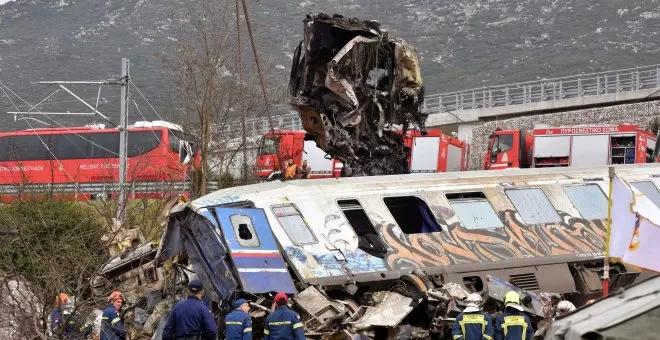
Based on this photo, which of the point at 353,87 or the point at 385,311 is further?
the point at 353,87

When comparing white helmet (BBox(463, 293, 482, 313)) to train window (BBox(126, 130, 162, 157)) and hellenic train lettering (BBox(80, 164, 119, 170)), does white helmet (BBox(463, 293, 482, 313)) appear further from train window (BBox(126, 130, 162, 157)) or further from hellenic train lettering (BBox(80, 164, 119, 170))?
hellenic train lettering (BBox(80, 164, 119, 170))

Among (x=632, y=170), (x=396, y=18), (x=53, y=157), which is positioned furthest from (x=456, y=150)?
(x=396, y=18)

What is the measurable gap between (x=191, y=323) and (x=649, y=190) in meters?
9.82

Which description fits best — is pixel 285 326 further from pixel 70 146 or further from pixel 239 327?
pixel 70 146

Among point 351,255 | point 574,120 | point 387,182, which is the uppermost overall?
point 387,182

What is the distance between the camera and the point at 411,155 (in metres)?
40.6

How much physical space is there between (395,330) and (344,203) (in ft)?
8.93

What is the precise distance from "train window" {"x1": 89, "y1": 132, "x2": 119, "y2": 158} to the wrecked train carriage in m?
28.7

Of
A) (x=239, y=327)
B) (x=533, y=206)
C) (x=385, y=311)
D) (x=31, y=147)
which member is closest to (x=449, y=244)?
(x=533, y=206)

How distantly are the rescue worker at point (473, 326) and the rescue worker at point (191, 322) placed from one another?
10.7 feet

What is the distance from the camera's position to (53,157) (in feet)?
153

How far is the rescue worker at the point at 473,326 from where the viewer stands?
1507cm

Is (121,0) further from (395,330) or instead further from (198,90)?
(395,330)

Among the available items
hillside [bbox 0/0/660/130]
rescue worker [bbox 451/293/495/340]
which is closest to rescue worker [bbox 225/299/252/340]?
rescue worker [bbox 451/293/495/340]
